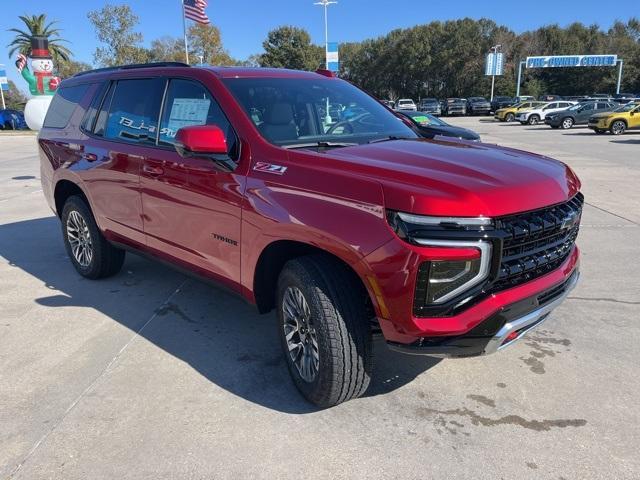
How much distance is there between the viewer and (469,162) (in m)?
2.86

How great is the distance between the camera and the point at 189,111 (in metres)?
3.66

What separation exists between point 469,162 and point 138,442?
2.32 metres

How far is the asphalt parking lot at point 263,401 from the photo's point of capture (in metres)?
2.59

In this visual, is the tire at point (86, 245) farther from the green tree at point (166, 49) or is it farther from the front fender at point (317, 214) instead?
the green tree at point (166, 49)

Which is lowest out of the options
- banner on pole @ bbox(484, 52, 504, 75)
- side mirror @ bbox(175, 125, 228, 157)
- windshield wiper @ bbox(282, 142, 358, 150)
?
windshield wiper @ bbox(282, 142, 358, 150)

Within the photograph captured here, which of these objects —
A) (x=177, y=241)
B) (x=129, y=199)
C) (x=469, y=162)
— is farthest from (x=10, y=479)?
(x=469, y=162)

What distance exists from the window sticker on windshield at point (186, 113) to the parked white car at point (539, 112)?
3745 centimetres

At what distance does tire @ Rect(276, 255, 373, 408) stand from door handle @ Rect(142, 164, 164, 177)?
1393 mm

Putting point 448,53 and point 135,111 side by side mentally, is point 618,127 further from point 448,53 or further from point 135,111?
point 448,53

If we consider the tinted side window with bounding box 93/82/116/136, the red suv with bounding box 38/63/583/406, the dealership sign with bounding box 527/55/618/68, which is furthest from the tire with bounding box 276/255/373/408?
the dealership sign with bounding box 527/55/618/68

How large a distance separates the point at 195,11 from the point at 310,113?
26693 mm

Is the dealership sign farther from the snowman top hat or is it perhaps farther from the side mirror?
the side mirror

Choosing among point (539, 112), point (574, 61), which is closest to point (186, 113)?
point (539, 112)

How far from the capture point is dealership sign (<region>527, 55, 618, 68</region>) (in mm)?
57719
